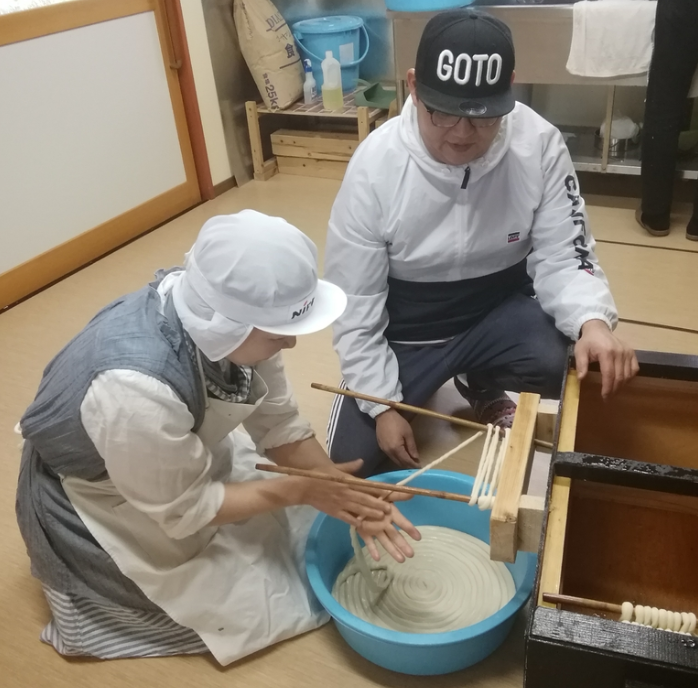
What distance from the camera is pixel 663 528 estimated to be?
0.93 m

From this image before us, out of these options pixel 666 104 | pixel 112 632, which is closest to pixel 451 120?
pixel 112 632

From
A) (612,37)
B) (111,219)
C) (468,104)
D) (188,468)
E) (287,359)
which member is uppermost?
(468,104)

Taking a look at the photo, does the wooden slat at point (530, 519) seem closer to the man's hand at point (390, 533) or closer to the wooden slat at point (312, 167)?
the man's hand at point (390, 533)

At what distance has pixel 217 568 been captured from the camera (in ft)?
3.53

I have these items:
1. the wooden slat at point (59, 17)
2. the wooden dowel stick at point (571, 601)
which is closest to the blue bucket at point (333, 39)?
the wooden slat at point (59, 17)

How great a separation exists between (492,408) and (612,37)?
1.31m

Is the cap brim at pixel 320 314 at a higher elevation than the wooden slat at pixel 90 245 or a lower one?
higher

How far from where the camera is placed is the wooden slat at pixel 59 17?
198 cm

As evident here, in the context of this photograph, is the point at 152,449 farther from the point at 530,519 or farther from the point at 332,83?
the point at 332,83

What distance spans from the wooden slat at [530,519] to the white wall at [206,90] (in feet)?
7.61

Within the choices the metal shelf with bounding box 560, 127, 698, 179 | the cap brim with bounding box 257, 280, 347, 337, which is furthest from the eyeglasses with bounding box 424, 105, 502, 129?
the metal shelf with bounding box 560, 127, 698, 179

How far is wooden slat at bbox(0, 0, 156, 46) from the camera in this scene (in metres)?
1.98

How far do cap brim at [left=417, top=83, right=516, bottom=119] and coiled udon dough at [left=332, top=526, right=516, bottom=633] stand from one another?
2.38 feet

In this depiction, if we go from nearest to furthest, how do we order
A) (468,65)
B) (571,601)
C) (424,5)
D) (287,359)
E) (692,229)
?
1. (571,601)
2. (468,65)
3. (287,359)
4. (692,229)
5. (424,5)
